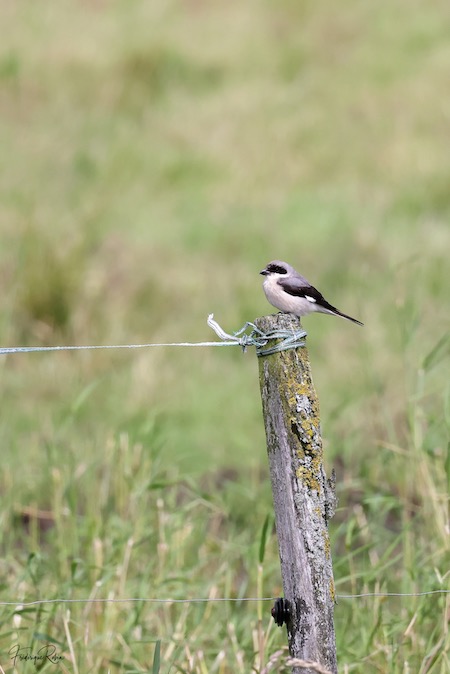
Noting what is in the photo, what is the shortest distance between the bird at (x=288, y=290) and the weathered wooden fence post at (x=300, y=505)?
3.12 feet

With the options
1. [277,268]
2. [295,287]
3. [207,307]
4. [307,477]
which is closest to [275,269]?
[277,268]

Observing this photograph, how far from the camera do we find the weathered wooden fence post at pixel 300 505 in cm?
299

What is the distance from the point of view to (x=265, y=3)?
56.9ft

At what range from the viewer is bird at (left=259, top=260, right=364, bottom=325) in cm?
398

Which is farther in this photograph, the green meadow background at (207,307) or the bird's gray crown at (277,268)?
the green meadow background at (207,307)

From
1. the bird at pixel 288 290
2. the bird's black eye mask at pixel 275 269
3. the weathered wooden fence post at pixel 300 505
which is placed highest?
the bird's black eye mask at pixel 275 269

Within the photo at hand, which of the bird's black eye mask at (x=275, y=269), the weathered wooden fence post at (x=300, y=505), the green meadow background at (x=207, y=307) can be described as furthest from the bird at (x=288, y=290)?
the weathered wooden fence post at (x=300, y=505)

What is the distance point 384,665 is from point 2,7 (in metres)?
14.4

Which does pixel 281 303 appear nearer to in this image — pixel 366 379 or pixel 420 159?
pixel 366 379

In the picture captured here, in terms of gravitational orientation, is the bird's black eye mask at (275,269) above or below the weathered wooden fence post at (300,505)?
above

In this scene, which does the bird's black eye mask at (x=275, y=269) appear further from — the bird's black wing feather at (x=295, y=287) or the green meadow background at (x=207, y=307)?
the green meadow background at (x=207, y=307)

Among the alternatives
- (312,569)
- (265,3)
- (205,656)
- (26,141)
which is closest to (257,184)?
(26,141)

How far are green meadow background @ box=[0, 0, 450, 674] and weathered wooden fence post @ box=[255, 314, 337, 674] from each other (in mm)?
275

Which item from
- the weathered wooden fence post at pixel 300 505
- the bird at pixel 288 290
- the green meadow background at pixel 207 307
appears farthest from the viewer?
the green meadow background at pixel 207 307
